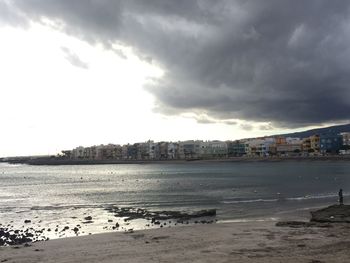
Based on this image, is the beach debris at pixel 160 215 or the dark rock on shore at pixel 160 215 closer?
the beach debris at pixel 160 215

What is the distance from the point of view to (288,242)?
23297 mm

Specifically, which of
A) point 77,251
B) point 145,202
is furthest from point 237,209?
point 77,251

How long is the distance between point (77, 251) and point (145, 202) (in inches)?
1250

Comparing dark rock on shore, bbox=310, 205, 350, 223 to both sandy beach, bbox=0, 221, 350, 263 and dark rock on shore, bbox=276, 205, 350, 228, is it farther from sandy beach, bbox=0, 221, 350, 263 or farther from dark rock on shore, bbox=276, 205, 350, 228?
sandy beach, bbox=0, 221, 350, 263

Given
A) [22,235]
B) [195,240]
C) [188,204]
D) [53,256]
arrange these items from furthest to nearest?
[188,204], [22,235], [195,240], [53,256]

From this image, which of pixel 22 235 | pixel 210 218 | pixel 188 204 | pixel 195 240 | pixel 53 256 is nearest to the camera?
pixel 53 256

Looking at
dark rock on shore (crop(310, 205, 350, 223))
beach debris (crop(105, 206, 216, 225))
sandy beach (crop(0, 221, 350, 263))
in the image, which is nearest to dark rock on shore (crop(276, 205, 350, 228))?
dark rock on shore (crop(310, 205, 350, 223))

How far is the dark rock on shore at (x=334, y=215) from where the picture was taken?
3166 cm

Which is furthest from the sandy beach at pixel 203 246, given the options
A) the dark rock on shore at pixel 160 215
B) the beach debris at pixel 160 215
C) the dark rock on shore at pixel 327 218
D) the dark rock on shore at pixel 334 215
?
the dark rock on shore at pixel 160 215

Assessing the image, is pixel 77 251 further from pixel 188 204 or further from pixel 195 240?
pixel 188 204

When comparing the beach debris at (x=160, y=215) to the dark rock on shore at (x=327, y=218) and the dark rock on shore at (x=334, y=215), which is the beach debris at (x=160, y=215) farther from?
the dark rock on shore at (x=334, y=215)

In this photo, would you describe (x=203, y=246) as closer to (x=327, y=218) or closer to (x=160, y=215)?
(x=327, y=218)

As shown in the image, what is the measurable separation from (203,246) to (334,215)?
1447cm

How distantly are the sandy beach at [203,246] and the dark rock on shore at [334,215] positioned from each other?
2569mm
